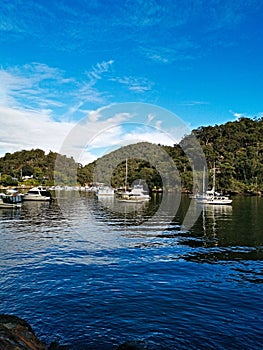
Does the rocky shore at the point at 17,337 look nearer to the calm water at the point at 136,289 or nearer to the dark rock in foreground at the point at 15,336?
the dark rock in foreground at the point at 15,336

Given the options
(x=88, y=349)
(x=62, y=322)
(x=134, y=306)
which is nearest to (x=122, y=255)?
(x=134, y=306)

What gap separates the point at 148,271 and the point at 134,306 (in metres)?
4.95

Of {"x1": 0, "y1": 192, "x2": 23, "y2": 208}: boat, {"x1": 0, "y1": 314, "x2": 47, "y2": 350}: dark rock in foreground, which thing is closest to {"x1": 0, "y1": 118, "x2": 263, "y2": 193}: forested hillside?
{"x1": 0, "y1": 192, "x2": 23, "y2": 208}: boat

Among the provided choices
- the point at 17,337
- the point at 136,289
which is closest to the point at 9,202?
the point at 136,289

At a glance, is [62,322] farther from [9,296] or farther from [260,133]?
[260,133]

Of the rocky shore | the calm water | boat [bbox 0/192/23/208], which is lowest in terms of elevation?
the calm water

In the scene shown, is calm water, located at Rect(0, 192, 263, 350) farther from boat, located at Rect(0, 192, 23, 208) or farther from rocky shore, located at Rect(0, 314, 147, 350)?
boat, located at Rect(0, 192, 23, 208)

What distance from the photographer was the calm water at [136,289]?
35.5 ft

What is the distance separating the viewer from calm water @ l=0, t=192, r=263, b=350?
10828 millimetres

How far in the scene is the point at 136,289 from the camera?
49.3 feet

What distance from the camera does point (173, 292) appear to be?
14.8 m

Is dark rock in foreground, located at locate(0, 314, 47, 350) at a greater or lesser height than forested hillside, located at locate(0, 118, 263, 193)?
lesser

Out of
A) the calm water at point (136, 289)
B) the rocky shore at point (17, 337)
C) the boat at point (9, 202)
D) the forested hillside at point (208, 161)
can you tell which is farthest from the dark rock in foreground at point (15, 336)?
the forested hillside at point (208, 161)

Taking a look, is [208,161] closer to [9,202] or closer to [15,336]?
[9,202]
